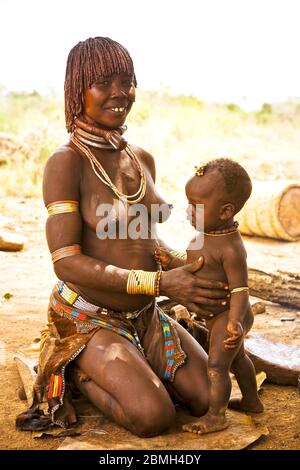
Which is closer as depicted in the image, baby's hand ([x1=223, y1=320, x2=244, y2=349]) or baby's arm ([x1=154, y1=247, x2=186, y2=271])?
baby's hand ([x1=223, y1=320, x2=244, y2=349])

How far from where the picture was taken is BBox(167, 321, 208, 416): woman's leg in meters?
3.17

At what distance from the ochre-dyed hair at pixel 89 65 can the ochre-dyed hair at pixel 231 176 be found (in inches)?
26.6

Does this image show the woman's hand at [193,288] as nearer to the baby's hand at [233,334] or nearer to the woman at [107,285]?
the woman at [107,285]

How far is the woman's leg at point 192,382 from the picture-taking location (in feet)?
10.4

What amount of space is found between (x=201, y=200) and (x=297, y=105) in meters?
19.6

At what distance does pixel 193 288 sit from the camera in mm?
2994

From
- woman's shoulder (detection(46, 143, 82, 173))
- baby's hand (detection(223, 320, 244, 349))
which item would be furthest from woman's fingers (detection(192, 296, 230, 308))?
woman's shoulder (detection(46, 143, 82, 173))

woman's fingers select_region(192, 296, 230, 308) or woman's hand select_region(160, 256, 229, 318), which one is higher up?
woman's hand select_region(160, 256, 229, 318)

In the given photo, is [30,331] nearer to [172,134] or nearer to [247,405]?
[247,405]

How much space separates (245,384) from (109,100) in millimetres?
1476

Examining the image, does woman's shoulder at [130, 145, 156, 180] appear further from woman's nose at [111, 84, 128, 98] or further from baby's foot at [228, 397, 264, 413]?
baby's foot at [228, 397, 264, 413]

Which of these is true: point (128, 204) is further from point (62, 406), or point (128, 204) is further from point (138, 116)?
point (138, 116)

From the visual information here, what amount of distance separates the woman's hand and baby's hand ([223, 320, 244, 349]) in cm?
14

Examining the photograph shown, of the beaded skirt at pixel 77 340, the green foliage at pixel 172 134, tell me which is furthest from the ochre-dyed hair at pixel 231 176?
the green foliage at pixel 172 134
